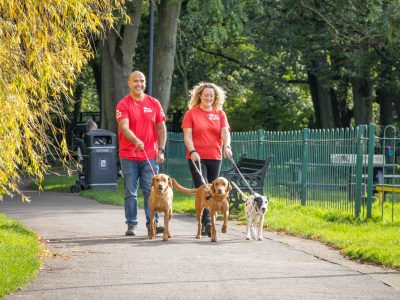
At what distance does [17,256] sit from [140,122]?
2.97m

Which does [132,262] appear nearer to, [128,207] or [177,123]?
[128,207]

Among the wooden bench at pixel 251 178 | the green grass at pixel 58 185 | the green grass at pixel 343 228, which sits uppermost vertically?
the wooden bench at pixel 251 178

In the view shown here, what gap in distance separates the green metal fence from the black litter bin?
495 centimetres

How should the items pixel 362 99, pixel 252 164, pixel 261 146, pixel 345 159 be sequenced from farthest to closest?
pixel 362 99 → pixel 261 146 → pixel 252 164 → pixel 345 159

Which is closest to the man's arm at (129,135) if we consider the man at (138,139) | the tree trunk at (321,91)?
the man at (138,139)

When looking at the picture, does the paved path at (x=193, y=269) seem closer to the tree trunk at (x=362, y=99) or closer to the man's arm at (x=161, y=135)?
the man's arm at (x=161, y=135)

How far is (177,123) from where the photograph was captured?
4888cm

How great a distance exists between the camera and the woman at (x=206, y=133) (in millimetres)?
12914

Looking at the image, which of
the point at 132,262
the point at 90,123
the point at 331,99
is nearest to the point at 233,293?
the point at 132,262

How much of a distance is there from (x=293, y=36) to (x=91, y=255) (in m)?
24.9

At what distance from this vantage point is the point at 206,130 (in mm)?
12922

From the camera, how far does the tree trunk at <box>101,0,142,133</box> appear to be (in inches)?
1094

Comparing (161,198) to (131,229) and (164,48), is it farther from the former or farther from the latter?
(164,48)

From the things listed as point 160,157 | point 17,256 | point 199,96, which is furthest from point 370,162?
point 17,256
